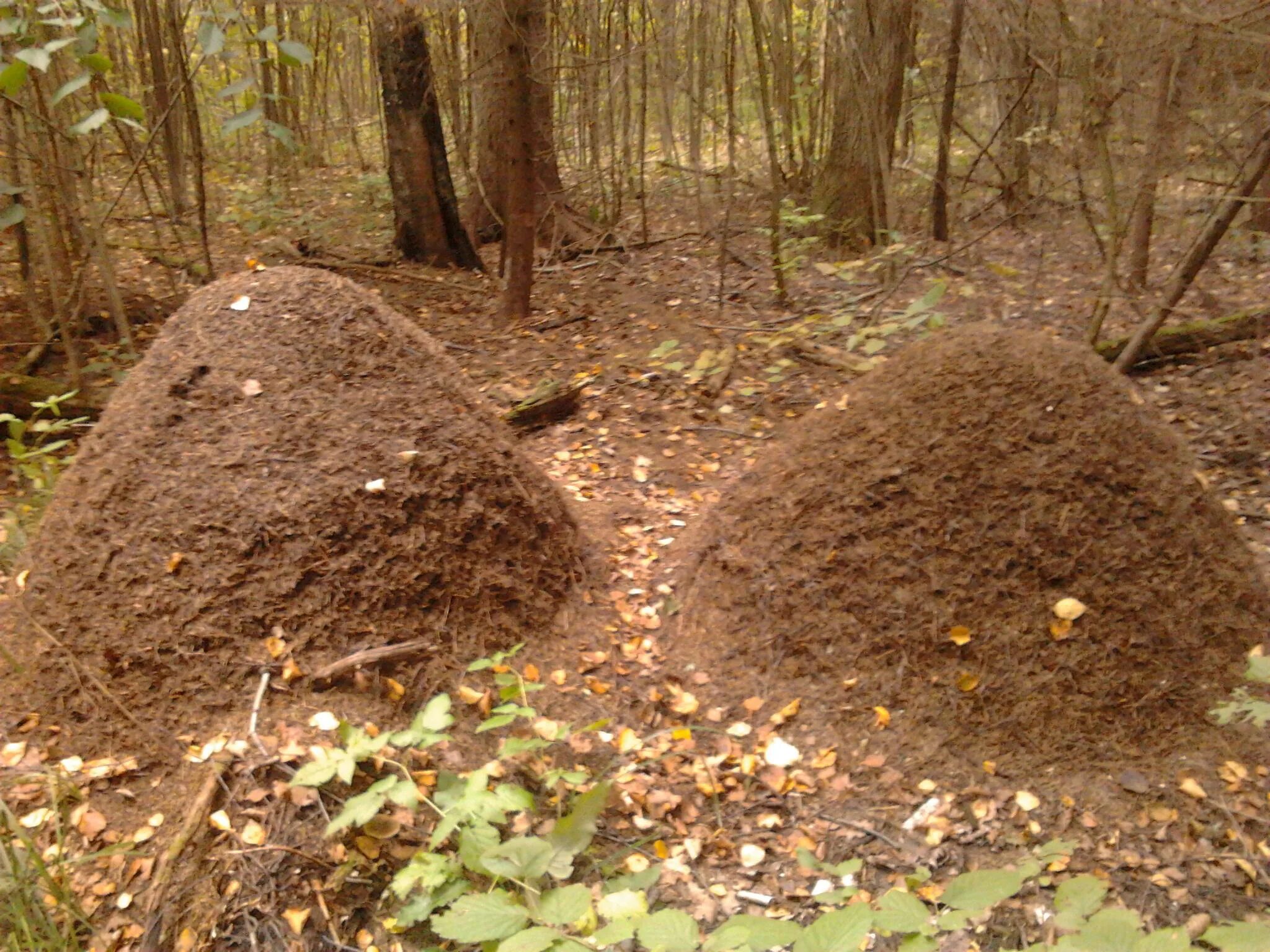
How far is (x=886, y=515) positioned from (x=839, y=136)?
528 centimetres

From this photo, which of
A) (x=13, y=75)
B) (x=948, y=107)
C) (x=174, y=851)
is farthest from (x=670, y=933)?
(x=948, y=107)

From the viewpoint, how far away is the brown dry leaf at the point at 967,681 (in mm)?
2617

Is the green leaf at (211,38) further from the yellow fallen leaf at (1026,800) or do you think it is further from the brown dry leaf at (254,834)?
the yellow fallen leaf at (1026,800)

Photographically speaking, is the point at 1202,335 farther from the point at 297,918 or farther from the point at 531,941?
the point at 297,918

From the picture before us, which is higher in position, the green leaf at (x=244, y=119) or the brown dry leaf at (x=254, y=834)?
the green leaf at (x=244, y=119)

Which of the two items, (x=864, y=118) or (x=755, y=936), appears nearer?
(x=755, y=936)

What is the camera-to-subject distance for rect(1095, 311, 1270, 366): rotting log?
4812mm

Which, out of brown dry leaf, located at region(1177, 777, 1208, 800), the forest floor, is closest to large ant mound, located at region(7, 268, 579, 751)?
the forest floor

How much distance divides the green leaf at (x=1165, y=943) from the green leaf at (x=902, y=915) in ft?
0.96

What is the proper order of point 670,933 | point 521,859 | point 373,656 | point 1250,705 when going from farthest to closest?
1. point 373,656
2. point 1250,705
3. point 521,859
4. point 670,933

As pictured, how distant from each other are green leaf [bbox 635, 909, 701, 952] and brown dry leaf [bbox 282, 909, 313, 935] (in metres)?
1.00

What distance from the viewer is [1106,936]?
1.20m

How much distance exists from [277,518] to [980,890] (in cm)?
212

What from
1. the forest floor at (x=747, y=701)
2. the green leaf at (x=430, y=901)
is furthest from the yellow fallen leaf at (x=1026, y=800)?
the green leaf at (x=430, y=901)
